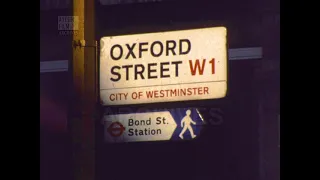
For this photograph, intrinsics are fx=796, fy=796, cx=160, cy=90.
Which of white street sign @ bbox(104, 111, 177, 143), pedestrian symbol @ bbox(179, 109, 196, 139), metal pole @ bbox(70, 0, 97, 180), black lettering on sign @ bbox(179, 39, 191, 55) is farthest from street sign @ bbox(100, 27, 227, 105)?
metal pole @ bbox(70, 0, 97, 180)

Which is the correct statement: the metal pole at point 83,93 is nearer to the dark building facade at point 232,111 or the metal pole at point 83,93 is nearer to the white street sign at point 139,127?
the white street sign at point 139,127

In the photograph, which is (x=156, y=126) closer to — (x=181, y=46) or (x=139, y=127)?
(x=139, y=127)

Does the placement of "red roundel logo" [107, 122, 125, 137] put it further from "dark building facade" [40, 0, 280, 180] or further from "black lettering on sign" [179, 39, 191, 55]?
"black lettering on sign" [179, 39, 191, 55]

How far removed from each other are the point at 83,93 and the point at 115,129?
20.3ft

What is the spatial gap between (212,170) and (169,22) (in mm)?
2601

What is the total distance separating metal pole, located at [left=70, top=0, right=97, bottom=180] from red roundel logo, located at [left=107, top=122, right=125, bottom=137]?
4.98 metres

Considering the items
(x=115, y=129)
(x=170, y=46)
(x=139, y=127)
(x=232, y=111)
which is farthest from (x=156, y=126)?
(x=232, y=111)

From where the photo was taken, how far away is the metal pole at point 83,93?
23.9 feet

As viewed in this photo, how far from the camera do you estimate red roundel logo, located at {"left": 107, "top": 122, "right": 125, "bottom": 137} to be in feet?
41.4

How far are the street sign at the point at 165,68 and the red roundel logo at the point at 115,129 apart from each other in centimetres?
44

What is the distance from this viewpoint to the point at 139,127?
11656mm

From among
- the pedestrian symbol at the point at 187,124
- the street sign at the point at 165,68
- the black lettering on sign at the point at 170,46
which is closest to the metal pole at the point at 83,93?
the street sign at the point at 165,68
